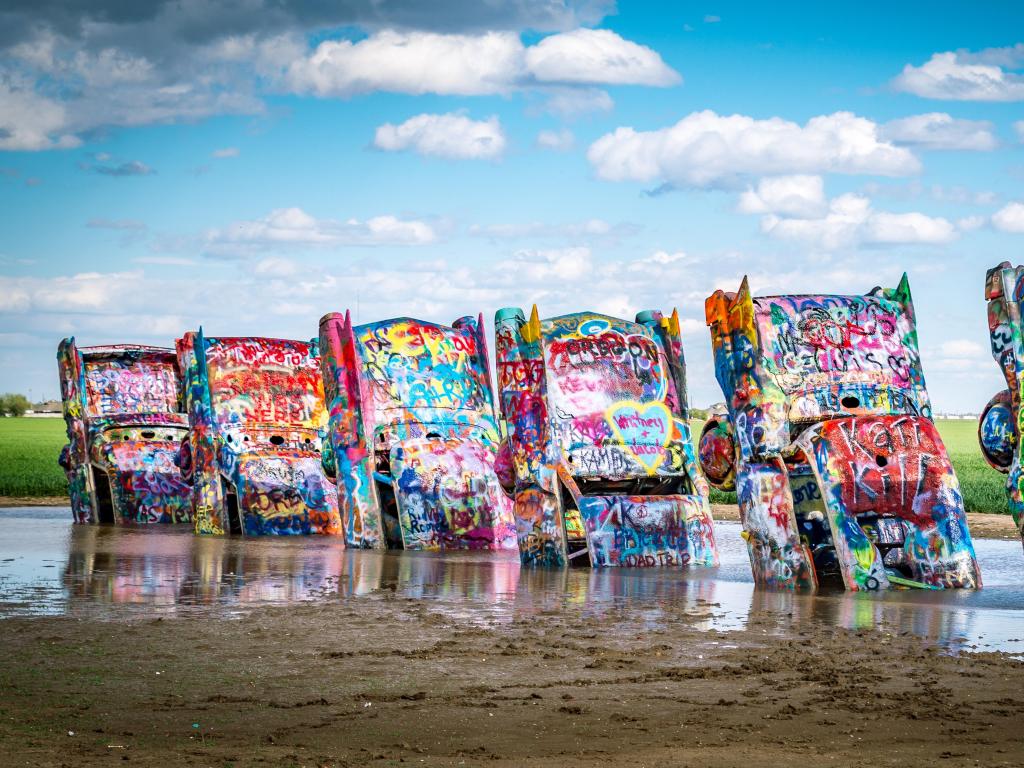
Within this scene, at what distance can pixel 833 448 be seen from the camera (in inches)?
501

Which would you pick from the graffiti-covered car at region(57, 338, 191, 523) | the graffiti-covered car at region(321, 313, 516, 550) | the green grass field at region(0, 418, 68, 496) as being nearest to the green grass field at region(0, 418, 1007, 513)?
the green grass field at region(0, 418, 68, 496)

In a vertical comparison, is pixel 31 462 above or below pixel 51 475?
above

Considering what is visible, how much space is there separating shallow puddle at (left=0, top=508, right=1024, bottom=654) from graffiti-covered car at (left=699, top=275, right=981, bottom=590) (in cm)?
48

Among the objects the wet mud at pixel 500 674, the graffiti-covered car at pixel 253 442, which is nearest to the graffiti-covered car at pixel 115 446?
the graffiti-covered car at pixel 253 442

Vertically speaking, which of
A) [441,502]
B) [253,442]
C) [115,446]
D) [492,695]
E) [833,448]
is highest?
[115,446]

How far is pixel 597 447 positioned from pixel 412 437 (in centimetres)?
374

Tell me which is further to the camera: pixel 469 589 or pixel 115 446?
pixel 115 446

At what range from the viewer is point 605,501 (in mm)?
15516

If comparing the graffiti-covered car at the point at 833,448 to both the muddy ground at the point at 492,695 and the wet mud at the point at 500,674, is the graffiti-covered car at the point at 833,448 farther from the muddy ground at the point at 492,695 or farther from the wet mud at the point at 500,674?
the muddy ground at the point at 492,695

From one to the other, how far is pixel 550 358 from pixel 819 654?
309 inches

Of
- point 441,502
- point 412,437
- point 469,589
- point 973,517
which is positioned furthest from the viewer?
point 973,517

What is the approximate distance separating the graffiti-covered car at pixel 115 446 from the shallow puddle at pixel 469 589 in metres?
5.74

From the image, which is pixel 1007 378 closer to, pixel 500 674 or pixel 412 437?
pixel 500 674

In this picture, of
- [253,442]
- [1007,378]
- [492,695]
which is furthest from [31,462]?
[492,695]
